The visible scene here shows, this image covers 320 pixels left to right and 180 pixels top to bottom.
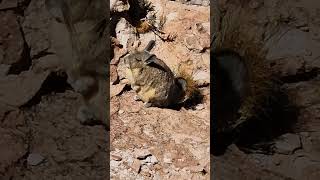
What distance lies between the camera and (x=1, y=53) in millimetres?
2049

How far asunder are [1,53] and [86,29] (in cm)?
32

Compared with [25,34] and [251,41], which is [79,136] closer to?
[25,34]

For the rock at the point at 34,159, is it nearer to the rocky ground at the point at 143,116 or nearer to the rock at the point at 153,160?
the rocky ground at the point at 143,116

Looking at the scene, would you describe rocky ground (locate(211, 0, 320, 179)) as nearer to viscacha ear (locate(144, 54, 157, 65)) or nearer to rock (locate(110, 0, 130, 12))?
viscacha ear (locate(144, 54, 157, 65))

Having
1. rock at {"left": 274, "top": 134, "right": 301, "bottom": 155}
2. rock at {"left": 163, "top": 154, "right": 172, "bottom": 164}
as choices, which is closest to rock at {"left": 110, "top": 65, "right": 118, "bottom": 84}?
rock at {"left": 163, "top": 154, "right": 172, "bottom": 164}

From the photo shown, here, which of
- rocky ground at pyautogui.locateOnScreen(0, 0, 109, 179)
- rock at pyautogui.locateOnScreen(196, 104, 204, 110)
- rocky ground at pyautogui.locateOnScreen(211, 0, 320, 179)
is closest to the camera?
rocky ground at pyautogui.locateOnScreen(211, 0, 320, 179)

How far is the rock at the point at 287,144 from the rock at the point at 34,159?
2.55 ft

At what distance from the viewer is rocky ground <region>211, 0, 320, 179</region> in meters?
1.75

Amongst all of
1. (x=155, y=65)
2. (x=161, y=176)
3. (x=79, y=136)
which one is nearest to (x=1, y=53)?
(x=79, y=136)

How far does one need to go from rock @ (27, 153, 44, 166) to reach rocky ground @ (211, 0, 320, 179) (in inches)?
22.7

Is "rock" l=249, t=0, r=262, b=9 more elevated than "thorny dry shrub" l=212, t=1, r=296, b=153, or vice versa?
"rock" l=249, t=0, r=262, b=9

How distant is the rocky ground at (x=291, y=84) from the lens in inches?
68.7

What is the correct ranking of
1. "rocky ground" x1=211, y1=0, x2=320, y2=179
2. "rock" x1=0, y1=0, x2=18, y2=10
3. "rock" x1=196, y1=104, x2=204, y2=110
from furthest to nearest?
"rock" x1=0, y1=0, x2=18, y2=10, "rock" x1=196, y1=104, x2=204, y2=110, "rocky ground" x1=211, y1=0, x2=320, y2=179

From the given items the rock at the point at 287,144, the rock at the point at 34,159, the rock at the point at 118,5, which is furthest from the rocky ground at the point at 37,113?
the rock at the point at 287,144
